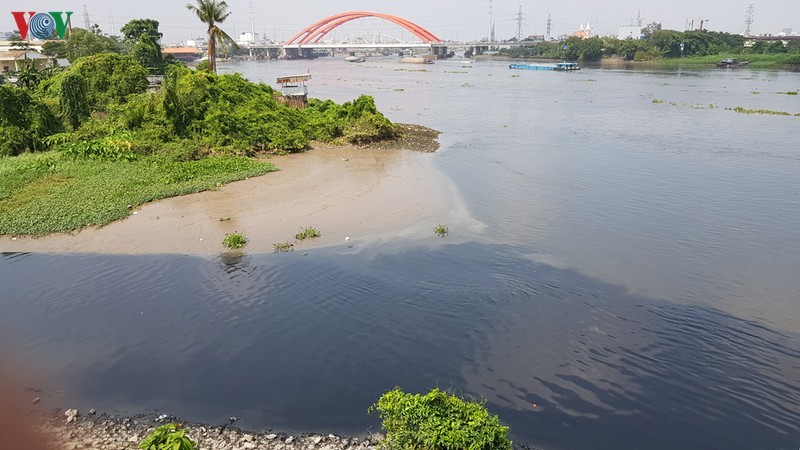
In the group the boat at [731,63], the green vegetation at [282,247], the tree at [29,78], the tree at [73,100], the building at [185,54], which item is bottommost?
the green vegetation at [282,247]

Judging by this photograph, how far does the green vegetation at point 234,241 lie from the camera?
15602 millimetres

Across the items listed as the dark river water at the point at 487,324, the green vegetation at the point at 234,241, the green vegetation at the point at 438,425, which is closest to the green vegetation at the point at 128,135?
the dark river water at the point at 487,324

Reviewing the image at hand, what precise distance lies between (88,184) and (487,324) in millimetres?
16812

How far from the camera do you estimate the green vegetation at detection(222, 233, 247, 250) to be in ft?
51.2

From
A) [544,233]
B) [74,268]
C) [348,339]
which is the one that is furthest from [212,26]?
[348,339]

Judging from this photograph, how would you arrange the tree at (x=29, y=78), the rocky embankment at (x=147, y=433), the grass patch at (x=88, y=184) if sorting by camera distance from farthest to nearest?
the tree at (x=29, y=78) → the grass patch at (x=88, y=184) → the rocky embankment at (x=147, y=433)

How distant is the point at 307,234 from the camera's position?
16.5 meters

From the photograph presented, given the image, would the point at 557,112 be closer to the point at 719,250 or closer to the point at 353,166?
the point at 353,166

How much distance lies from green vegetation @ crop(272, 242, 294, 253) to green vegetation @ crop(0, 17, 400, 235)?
19.6ft

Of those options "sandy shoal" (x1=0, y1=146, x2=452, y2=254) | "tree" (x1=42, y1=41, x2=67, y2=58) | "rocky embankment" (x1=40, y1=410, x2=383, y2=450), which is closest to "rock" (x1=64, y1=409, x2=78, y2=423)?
"rocky embankment" (x1=40, y1=410, x2=383, y2=450)

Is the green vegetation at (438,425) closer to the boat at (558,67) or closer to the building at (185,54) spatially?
the boat at (558,67)

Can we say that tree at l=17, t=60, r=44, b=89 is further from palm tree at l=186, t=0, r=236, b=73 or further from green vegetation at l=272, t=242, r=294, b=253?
green vegetation at l=272, t=242, r=294, b=253

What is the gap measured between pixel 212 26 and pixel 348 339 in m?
33.9

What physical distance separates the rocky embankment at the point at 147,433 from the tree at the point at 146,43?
43444 millimetres
